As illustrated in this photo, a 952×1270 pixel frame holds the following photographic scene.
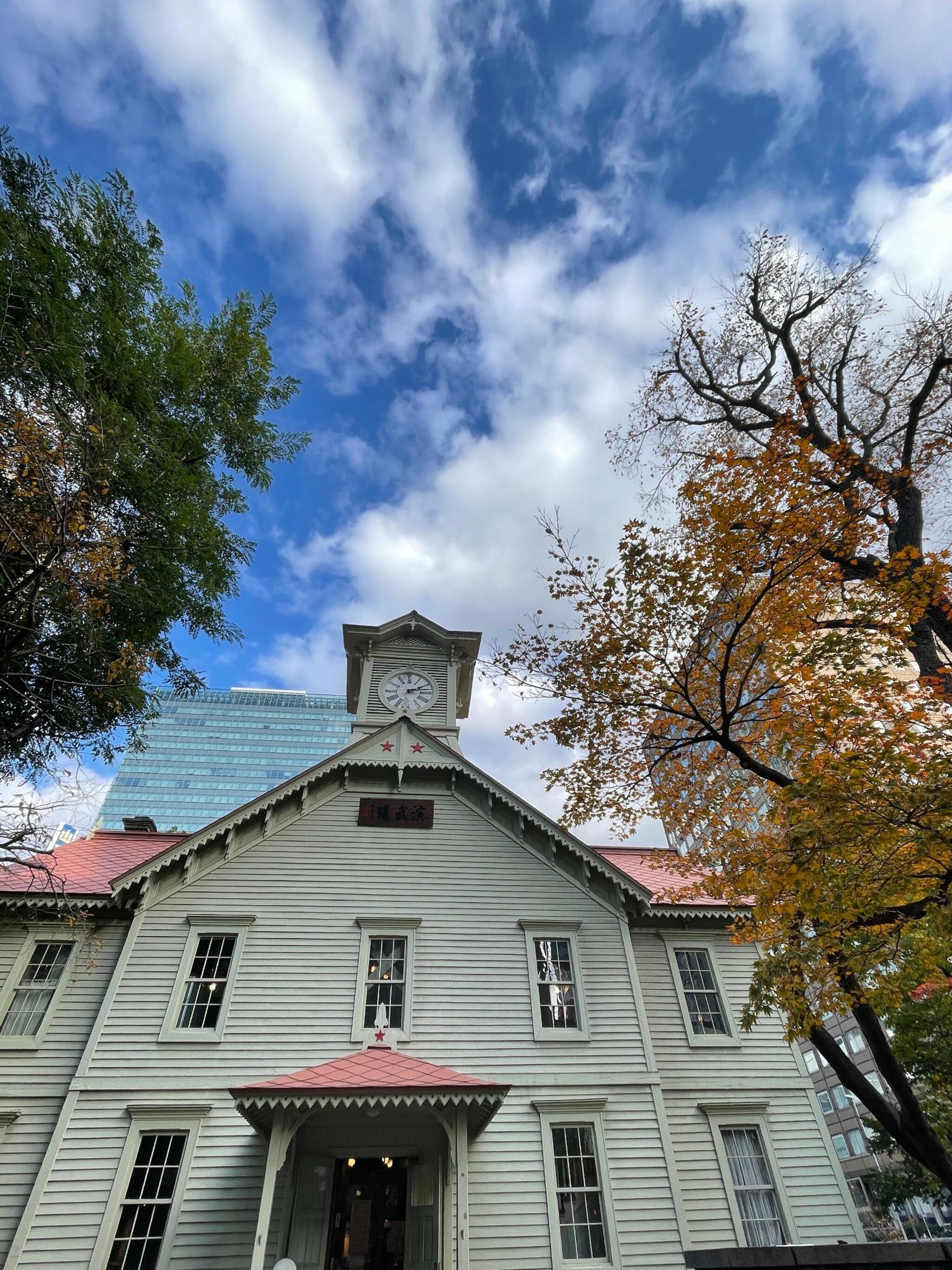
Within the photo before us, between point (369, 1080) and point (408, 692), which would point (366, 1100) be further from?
point (408, 692)

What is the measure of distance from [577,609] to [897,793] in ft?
19.2

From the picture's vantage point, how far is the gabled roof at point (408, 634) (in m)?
17.1

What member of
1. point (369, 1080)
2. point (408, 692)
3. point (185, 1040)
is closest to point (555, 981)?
point (369, 1080)

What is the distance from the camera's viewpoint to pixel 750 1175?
11.4m

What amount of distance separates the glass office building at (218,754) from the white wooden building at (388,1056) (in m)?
96.9

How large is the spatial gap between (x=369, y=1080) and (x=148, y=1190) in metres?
4.19

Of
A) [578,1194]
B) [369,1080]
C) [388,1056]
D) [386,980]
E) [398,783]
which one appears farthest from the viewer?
[398,783]

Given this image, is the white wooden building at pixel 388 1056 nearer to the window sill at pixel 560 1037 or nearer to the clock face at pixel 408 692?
the window sill at pixel 560 1037

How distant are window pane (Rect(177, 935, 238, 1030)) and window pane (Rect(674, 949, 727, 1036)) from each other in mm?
9042

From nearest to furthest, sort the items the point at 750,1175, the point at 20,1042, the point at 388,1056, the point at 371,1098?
the point at 371,1098
the point at 388,1056
the point at 20,1042
the point at 750,1175

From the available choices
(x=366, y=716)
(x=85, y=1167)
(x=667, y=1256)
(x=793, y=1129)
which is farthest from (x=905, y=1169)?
(x=85, y=1167)

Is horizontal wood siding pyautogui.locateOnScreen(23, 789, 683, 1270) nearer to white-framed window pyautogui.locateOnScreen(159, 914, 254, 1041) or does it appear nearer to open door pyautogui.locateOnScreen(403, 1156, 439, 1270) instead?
white-framed window pyautogui.locateOnScreen(159, 914, 254, 1041)

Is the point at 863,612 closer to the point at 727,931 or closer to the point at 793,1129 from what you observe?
the point at 727,931

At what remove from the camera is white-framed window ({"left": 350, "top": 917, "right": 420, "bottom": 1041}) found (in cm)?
1122
